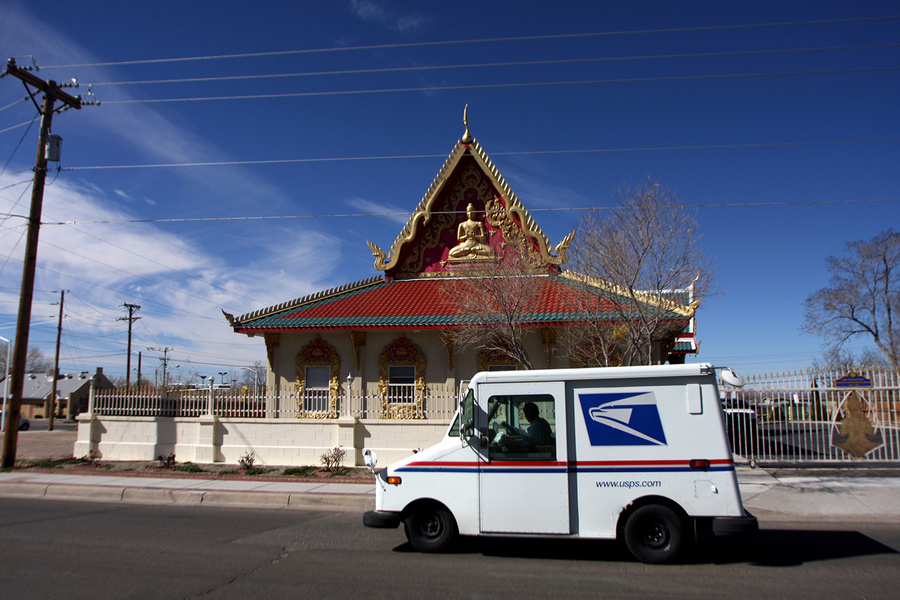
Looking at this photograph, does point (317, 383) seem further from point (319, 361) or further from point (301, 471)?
point (301, 471)

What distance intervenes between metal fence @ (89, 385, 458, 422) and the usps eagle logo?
8.37m

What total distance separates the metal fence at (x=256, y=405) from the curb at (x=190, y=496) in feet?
11.6

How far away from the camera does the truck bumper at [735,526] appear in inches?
257

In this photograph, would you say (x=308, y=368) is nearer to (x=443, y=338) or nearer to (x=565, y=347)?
(x=443, y=338)

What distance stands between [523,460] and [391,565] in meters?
1.92

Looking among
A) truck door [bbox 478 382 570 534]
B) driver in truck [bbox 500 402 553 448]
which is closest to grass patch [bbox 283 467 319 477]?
truck door [bbox 478 382 570 534]

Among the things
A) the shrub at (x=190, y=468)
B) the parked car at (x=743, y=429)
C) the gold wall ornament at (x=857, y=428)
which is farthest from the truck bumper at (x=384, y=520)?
the gold wall ornament at (x=857, y=428)

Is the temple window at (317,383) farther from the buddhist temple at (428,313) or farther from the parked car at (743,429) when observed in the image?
the parked car at (743,429)

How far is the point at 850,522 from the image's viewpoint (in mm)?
9359

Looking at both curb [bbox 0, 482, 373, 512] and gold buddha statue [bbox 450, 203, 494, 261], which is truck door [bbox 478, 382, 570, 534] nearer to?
curb [bbox 0, 482, 373, 512]

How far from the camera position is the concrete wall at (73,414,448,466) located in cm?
1502

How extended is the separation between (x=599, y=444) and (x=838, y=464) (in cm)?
925

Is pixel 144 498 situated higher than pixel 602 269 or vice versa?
pixel 602 269

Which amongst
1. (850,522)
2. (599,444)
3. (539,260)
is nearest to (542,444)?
(599,444)
